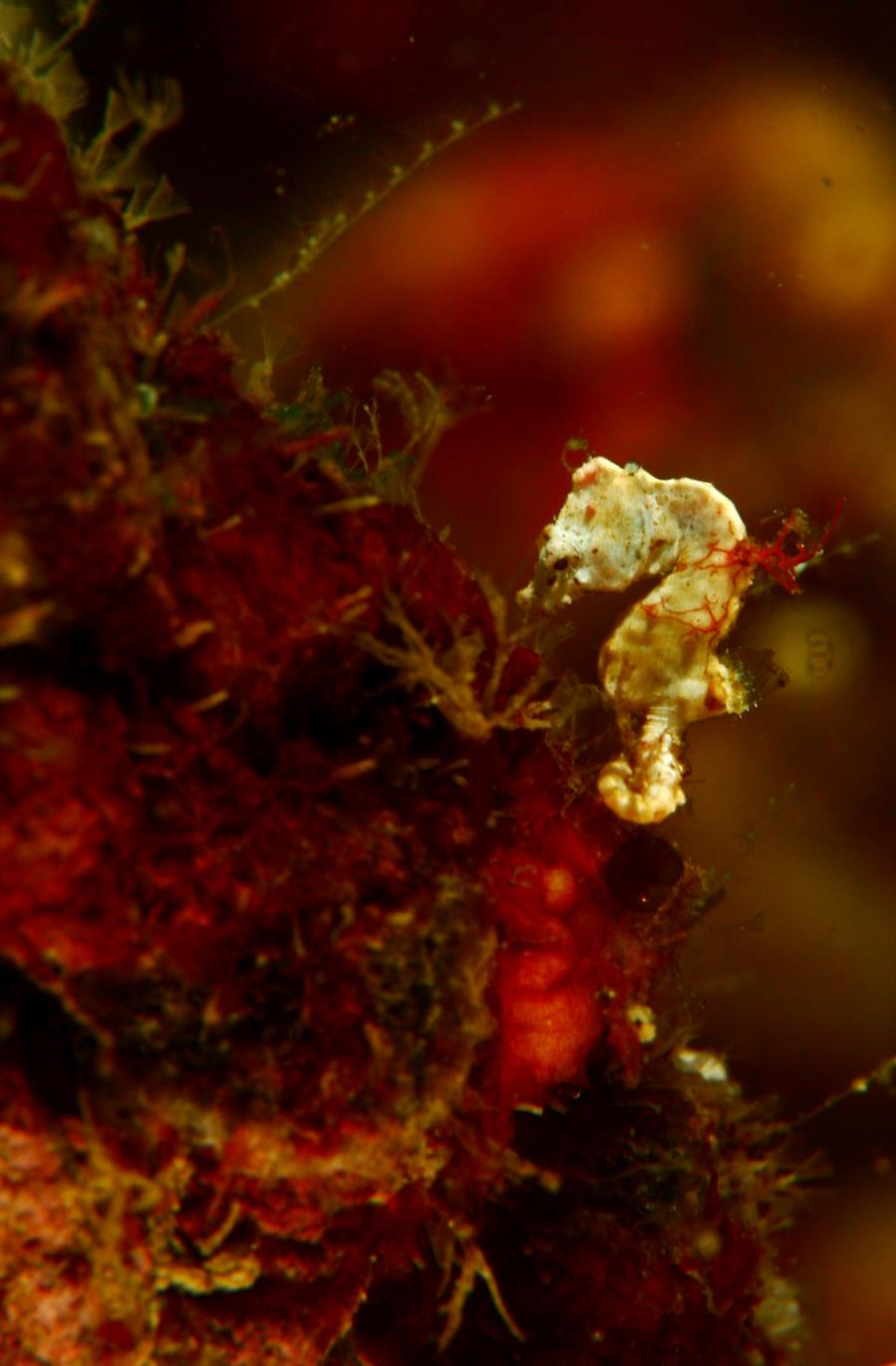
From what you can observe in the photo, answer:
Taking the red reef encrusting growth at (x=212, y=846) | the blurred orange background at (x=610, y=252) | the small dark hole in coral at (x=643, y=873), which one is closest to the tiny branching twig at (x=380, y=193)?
the blurred orange background at (x=610, y=252)

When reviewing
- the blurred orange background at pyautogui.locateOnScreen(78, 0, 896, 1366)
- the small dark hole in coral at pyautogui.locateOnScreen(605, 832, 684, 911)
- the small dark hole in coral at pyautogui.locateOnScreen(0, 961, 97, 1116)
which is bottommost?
the small dark hole in coral at pyautogui.locateOnScreen(605, 832, 684, 911)

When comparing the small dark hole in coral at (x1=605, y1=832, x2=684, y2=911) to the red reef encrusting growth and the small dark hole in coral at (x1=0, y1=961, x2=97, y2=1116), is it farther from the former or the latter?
the small dark hole in coral at (x1=0, y1=961, x2=97, y2=1116)

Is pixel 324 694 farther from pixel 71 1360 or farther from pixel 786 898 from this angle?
pixel 786 898

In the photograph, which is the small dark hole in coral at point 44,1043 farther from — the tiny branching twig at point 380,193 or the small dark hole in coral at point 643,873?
the tiny branching twig at point 380,193

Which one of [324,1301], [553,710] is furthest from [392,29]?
[324,1301]

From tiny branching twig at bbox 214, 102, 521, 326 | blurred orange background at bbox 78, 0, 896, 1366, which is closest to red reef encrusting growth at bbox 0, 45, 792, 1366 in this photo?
tiny branching twig at bbox 214, 102, 521, 326
